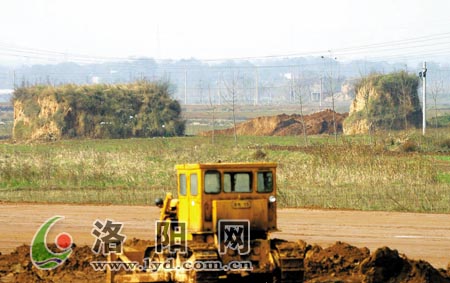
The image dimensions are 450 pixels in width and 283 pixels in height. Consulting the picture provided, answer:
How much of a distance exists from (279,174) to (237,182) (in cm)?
2993

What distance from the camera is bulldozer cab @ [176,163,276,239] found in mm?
16812

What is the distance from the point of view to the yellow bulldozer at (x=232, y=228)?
16641 mm

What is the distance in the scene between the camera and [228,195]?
17.0 meters

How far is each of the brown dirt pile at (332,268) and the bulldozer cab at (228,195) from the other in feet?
9.18

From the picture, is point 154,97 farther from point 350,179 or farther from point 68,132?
point 350,179

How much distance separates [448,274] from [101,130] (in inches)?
2652

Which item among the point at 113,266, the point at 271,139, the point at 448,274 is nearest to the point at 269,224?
the point at 113,266
